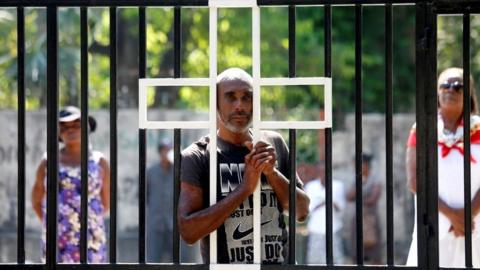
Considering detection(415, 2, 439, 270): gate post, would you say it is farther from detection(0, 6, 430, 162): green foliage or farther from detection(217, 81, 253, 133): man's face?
detection(0, 6, 430, 162): green foliage

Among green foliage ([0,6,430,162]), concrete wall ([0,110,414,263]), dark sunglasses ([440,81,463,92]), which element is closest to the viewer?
dark sunglasses ([440,81,463,92])

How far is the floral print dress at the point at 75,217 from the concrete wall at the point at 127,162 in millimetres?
3859

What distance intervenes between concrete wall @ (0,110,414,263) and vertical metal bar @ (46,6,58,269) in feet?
22.6

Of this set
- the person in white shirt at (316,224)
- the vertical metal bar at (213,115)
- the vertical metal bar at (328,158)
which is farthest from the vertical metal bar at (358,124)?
the person in white shirt at (316,224)

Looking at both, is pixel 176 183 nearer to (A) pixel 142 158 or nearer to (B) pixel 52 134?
(A) pixel 142 158

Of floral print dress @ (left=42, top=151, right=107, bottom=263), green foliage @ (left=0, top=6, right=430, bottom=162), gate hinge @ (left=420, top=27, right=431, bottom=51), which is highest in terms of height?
green foliage @ (left=0, top=6, right=430, bottom=162)

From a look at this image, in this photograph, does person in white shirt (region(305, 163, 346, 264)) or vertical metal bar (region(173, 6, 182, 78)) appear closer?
vertical metal bar (region(173, 6, 182, 78))

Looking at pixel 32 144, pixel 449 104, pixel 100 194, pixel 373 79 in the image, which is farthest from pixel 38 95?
pixel 449 104

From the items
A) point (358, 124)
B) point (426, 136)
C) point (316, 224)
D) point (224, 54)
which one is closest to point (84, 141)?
point (358, 124)

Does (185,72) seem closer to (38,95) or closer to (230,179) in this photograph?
(38,95)

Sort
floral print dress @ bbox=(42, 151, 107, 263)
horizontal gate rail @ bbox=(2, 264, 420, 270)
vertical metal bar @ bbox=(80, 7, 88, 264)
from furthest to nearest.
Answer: floral print dress @ bbox=(42, 151, 107, 263) → vertical metal bar @ bbox=(80, 7, 88, 264) → horizontal gate rail @ bbox=(2, 264, 420, 270)

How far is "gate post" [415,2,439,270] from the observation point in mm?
4336

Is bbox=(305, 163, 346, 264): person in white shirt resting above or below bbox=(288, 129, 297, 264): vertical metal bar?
below

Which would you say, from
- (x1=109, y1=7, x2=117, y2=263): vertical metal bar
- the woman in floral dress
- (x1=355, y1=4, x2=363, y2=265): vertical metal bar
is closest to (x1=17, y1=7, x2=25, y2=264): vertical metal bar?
(x1=109, y1=7, x2=117, y2=263): vertical metal bar
